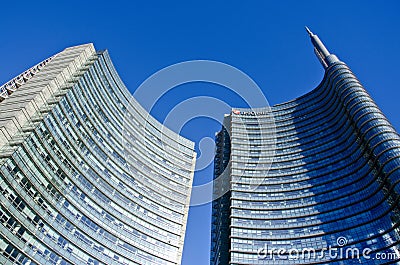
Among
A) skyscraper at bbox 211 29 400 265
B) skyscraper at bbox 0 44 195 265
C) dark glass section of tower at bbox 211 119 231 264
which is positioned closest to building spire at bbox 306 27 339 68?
skyscraper at bbox 211 29 400 265

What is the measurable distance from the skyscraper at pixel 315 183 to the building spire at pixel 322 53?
94cm

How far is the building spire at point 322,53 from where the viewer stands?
11595 cm

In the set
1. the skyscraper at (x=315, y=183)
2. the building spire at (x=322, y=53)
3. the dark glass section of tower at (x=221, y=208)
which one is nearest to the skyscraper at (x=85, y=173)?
the dark glass section of tower at (x=221, y=208)

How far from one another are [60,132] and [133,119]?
99.4ft

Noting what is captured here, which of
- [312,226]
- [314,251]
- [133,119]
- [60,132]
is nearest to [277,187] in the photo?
[312,226]

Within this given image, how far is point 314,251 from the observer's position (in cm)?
7369

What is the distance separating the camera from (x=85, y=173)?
68.1 metres

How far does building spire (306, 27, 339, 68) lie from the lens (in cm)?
11595

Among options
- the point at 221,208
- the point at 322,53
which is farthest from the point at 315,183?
the point at 322,53

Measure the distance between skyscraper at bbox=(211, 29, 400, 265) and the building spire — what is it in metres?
0.94

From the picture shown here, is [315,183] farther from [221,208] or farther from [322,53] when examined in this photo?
[322,53]

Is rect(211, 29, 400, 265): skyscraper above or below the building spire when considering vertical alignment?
below

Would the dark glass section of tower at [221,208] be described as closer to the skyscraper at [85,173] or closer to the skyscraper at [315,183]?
the skyscraper at [315,183]

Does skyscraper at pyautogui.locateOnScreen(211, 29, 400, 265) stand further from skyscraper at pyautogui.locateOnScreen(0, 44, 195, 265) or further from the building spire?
skyscraper at pyautogui.locateOnScreen(0, 44, 195, 265)
